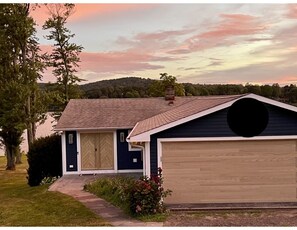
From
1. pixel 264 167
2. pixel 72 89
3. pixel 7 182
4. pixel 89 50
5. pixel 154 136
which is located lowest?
pixel 7 182

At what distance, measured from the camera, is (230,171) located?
41.2ft

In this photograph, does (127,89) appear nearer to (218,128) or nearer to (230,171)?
(218,128)

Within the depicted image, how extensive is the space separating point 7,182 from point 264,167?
55.3 feet

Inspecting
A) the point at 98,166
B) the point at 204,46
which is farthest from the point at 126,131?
the point at 204,46

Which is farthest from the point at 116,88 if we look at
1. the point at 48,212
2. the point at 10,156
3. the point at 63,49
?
the point at 48,212

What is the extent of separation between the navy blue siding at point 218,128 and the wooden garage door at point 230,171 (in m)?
0.29

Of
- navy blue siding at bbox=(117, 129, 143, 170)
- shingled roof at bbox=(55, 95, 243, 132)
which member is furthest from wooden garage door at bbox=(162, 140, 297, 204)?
navy blue siding at bbox=(117, 129, 143, 170)

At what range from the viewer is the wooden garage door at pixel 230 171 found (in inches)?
494

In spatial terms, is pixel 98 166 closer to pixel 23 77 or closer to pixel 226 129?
pixel 226 129

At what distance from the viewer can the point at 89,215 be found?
37.4 ft

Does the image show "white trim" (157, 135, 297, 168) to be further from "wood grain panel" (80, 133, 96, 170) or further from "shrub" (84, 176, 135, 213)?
"wood grain panel" (80, 133, 96, 170)

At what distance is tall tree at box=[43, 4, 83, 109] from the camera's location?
33469 millimetres

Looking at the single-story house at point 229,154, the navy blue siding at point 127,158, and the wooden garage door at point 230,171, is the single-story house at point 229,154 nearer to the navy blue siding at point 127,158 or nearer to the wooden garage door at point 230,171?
the wooden garage door at point 230,171

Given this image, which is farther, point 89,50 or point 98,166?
point 89,50
